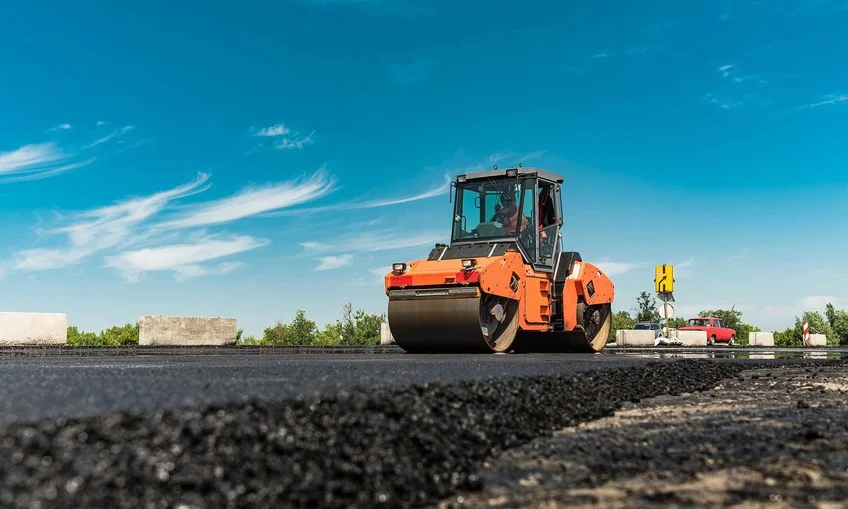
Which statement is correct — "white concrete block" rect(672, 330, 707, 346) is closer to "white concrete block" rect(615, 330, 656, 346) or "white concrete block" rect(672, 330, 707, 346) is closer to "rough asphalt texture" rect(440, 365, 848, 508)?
"white concrete block" rect(615, 330, 656, 346)

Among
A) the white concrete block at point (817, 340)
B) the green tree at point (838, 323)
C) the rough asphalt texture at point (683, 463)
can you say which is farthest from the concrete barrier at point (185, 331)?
the green tree at point (838, 323)

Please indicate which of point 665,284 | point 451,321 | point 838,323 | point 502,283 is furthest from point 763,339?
point 451,321

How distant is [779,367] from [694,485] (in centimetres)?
825

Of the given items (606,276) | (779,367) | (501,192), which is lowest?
(779,367)

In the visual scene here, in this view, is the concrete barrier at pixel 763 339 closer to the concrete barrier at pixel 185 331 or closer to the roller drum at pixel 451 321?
the roller drum at pixel 451 321

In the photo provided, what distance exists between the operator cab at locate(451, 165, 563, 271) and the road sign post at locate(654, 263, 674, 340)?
15.4 metres

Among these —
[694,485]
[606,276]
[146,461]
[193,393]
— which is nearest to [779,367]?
[606,276]

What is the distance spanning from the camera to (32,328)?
537 inches

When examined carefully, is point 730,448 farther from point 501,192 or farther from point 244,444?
point 501,192

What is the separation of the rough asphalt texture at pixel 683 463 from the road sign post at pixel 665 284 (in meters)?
23.2

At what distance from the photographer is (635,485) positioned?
256 cm

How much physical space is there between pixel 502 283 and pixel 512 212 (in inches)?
71.1

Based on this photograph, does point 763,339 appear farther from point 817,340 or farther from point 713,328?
point 713,328

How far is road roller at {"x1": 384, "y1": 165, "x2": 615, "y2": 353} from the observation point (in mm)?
10734
